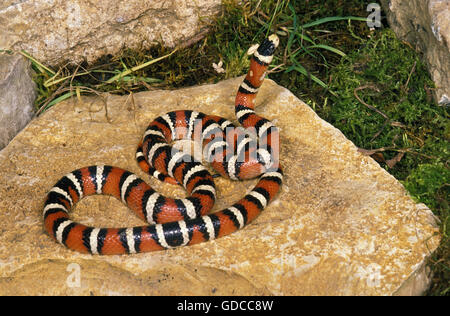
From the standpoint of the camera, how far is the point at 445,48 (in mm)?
Result: 5547

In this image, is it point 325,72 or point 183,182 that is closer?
point 183,182

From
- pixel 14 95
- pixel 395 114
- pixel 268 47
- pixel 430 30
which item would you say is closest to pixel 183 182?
pixel 268 47

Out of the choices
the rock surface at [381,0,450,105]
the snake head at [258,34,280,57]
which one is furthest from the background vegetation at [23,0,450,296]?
the snake head at [258,34,280,57]

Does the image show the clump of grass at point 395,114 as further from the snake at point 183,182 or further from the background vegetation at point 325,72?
the snake at point 183,182

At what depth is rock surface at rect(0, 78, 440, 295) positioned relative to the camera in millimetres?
4348

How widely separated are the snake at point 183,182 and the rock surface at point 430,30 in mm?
1668

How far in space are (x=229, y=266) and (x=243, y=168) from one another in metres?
1.12

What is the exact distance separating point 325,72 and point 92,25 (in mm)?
2916

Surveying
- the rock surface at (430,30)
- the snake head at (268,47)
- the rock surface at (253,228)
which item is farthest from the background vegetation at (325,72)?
the snake head at (268,47)

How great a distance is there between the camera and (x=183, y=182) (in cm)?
528

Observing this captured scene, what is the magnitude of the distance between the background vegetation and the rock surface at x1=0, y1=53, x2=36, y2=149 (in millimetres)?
144

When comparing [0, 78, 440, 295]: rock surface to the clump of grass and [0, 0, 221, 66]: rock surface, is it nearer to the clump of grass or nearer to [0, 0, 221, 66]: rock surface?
the clump of grass

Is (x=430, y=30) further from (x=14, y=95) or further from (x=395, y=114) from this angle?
(x=14, y=95)
